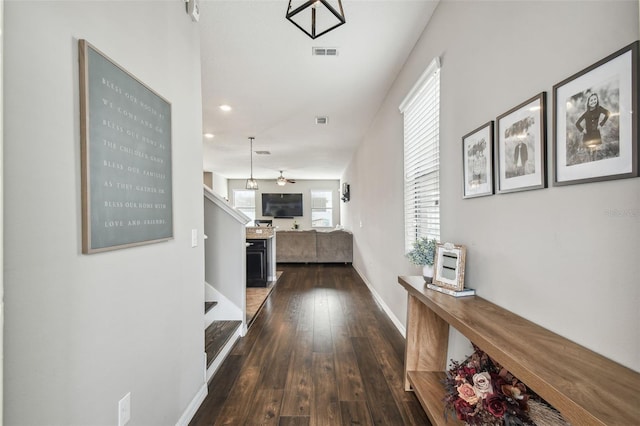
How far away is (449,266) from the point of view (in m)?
1.74

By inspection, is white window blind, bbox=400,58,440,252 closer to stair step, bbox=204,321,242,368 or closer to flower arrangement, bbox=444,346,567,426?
flower arrangement, bbox=444,346,567,426

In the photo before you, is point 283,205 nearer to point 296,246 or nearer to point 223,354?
point 296,246

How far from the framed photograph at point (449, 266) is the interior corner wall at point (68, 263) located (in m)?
1.60

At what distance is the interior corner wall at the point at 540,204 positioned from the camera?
868 millimetres

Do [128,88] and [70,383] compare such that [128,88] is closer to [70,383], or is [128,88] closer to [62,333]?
[62,333]

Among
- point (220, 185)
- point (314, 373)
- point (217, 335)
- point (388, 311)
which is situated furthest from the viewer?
point (220, 185)

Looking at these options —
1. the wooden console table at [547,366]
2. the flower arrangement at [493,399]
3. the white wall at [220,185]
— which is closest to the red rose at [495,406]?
the flower arrangement at [493,399]

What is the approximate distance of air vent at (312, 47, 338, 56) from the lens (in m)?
2.52

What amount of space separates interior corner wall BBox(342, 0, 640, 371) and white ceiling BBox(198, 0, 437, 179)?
0.40 m

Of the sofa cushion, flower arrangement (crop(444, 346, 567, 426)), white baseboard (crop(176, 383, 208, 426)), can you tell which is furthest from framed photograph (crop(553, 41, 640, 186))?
the sofa cushion

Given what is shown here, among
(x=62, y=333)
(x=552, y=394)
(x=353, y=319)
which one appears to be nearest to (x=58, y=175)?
(x=62, y=333)

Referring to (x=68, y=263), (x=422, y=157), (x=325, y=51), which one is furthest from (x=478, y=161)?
(x=68, y=263)

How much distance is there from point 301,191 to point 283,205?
869mm

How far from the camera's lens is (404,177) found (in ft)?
9.42
